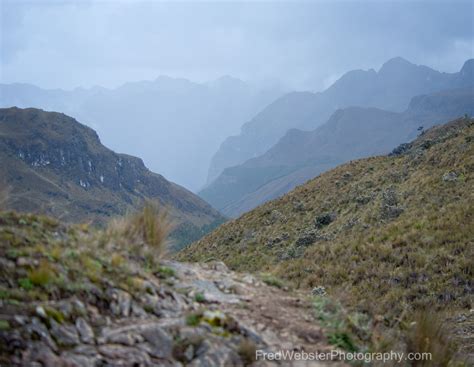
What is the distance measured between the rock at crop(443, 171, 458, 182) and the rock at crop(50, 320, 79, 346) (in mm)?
19161

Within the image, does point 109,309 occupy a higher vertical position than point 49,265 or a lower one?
lower

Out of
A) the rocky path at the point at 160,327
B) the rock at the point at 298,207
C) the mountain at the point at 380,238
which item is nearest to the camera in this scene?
the rocky path at the point at 160,327

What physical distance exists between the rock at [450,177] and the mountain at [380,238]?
7 centimetres

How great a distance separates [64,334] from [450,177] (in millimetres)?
19572

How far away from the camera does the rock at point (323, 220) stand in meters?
22.7

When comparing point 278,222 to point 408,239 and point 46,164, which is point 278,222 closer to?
point 408,239

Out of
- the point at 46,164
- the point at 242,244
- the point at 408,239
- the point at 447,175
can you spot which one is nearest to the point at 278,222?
the point at 242,244

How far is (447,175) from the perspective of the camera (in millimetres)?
19516

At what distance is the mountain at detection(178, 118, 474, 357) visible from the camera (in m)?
11.2

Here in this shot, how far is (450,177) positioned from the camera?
19250 millimetres

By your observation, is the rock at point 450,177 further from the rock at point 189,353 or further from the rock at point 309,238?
the rock at point 189,353

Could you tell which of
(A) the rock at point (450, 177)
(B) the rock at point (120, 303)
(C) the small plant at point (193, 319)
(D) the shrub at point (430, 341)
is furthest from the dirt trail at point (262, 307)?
(A) the rock at point (450, 177)

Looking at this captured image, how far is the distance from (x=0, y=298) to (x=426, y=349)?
18.2 feet

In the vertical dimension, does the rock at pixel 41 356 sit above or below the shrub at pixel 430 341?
above
